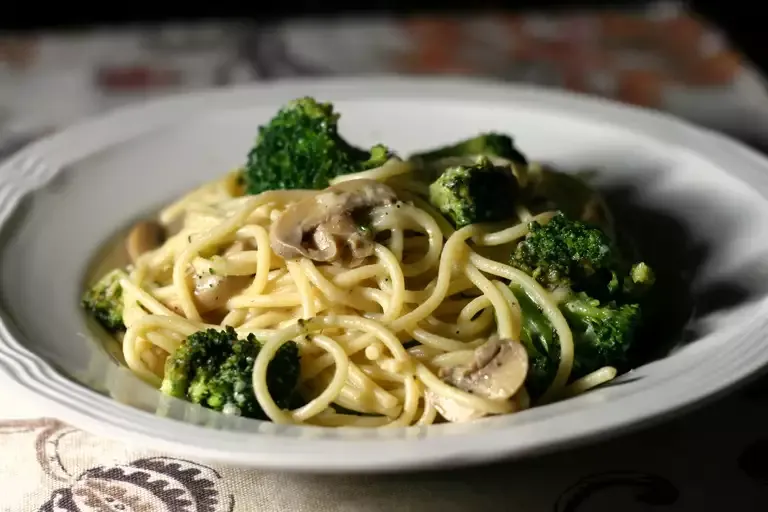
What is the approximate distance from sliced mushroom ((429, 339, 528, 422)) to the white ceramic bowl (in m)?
0.16

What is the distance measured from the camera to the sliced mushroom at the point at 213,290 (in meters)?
2.79

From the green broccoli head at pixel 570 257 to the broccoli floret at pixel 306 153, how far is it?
24.9 inches

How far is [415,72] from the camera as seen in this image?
17.4 feet

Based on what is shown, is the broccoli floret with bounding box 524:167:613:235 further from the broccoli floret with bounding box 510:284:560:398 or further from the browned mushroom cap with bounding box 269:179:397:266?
the browned mushroom cap with bounding box 269:179:397:266

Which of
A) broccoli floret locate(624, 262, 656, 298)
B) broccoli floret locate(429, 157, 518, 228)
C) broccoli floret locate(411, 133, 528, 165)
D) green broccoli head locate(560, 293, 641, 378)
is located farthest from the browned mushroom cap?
broccoli floret locate(624, 262, 656, 298)

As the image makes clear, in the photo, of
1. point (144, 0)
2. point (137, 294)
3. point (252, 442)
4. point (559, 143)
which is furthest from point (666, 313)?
point (144, 0)

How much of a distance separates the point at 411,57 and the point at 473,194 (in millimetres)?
3020

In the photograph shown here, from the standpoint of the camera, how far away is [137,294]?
2838mm

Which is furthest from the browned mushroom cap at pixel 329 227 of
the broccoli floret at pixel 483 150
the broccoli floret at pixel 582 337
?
the broccoli floret at pixel 582 337

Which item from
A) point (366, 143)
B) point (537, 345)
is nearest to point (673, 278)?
A: point (537, 345)

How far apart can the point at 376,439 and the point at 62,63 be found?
428 centimetres

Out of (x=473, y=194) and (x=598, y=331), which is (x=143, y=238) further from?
(x=598, y=331)

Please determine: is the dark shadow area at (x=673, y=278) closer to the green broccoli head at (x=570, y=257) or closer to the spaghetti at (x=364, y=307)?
the green broccoli head at (x=570, y=257)

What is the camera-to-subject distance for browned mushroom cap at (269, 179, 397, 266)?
2.62 m
